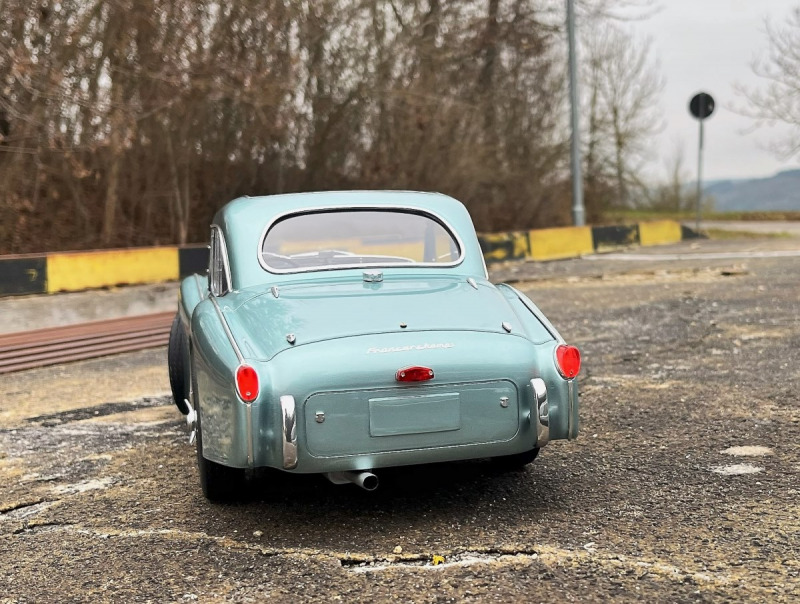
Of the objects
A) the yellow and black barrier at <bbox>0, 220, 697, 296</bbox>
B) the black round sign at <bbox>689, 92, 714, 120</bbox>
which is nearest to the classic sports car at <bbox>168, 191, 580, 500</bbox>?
the yellow and black barrier at <bbox>0, 220, 697, 296</bbox>

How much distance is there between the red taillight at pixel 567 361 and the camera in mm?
4188

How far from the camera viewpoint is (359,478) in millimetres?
3949

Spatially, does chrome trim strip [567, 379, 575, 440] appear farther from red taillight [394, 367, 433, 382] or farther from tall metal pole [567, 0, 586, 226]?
tall metal pole [567, 0, 586, 226]

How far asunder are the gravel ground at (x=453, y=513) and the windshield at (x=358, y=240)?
1108 mm

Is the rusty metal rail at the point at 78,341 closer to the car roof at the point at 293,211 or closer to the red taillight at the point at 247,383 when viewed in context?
the car roof at the point at 293,211

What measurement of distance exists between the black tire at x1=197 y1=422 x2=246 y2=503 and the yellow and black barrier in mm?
7884

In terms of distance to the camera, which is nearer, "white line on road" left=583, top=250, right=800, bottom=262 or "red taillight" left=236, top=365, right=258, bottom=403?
"red taillight" left=236, top=365, right=258, bottom=403

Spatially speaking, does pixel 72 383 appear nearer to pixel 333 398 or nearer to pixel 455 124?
pixel 333 398

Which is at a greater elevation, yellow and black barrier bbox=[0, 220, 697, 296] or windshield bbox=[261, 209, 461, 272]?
windshield bbox=[261, 209, 461, 272]

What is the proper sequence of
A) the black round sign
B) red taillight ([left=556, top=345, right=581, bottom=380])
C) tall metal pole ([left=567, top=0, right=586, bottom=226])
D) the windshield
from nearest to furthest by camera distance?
red taillight ([left=556, top=345, right=581, bottom=380]) → the windshield → tall metal pole ([left=567, top=0, right=586, bottom=226]) → the black round sign

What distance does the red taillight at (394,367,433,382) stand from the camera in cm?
391

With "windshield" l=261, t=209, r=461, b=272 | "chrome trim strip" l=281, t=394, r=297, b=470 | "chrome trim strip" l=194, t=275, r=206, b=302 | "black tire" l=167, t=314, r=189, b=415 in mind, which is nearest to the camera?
Result: "chrome trim strip" l=281, t=394, r=297, b=470

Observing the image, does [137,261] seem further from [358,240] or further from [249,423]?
[249,423]

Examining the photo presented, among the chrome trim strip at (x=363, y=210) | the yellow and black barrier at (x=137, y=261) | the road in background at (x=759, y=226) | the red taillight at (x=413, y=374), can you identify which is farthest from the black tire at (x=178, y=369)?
the road in background at (x=759, y=226)
